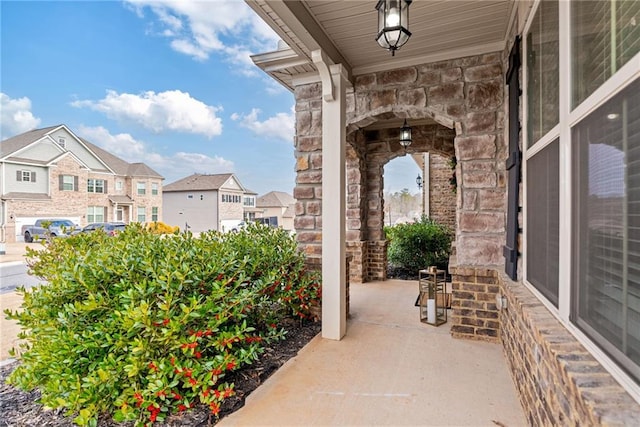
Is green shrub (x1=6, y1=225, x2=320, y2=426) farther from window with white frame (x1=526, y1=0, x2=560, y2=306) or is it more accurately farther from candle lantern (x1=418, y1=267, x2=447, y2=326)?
candle lantern (x1=418, y1=267, x2=447, y2=326)

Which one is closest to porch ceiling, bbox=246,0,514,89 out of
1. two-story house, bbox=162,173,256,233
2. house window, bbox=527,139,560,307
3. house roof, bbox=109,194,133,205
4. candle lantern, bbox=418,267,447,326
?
house window, bbox=527,139,560,307

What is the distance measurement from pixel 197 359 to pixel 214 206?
77.2 ft

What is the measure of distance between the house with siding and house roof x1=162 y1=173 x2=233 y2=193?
872 inches

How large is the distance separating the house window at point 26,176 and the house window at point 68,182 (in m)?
1.06

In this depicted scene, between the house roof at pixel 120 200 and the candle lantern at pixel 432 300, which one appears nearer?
the candle lantern at pixel 432 300

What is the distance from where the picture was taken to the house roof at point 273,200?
3177cm

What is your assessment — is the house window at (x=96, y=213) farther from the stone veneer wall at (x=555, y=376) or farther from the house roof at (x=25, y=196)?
the stone veneer wall at (x=555, y=376)

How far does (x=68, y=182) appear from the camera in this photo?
15281 millimetres

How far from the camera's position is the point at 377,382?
8.13ft

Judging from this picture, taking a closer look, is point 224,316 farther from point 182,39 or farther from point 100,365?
point 182,39

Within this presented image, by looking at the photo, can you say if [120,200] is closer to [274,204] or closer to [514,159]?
[274,204]

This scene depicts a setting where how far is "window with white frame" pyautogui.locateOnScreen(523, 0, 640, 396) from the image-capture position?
105 cm

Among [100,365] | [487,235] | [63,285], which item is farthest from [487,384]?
[63,285]

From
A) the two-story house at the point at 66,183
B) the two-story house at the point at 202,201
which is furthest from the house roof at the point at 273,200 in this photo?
the two-story house at the point at 66,183
